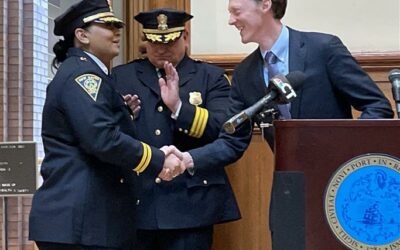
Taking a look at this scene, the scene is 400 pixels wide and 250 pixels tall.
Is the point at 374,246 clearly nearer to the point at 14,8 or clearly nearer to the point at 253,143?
the point at 253,143

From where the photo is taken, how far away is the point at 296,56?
1.98 m

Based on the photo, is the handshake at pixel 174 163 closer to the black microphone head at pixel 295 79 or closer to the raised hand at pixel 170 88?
the raised hand at pixel 170 88

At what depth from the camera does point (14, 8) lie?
2.63m

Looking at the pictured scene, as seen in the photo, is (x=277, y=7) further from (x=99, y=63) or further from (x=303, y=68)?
(x=99, y=63)

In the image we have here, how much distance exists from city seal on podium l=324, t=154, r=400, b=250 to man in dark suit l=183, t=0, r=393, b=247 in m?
0.47

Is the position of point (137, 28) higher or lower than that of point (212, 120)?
higher

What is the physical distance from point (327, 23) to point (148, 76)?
84cm

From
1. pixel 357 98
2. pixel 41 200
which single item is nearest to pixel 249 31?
pixel 357 98

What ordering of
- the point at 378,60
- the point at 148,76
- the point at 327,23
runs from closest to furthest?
the point at 148,76
the point at 378,60
the point at 327,23

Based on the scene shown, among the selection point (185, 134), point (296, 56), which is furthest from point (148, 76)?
point (296, 56)

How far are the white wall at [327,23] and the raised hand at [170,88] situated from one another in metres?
0.63

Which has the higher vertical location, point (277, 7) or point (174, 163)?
point (277, 7)

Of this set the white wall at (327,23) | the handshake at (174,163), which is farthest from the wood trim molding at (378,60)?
the handshake at (174,163)

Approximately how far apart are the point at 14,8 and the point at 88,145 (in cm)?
93
